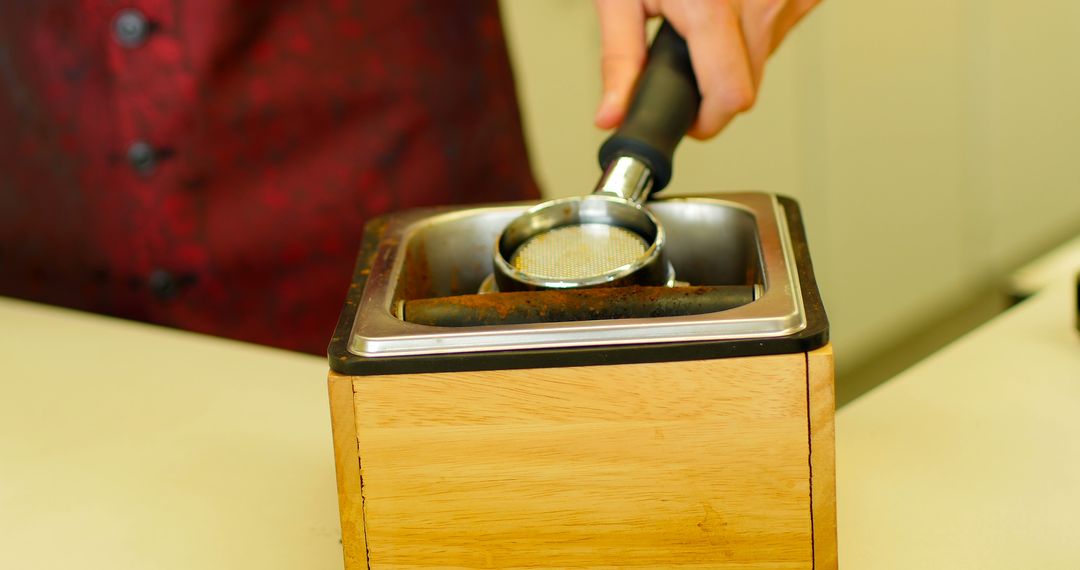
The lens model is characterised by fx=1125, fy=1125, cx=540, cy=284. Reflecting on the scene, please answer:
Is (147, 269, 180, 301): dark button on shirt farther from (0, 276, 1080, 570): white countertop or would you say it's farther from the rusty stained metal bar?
the rusty stained metal bar

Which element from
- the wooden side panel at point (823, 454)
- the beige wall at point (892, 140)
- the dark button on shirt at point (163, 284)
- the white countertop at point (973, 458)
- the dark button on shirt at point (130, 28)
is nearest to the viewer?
the wooden side panel at point (823, 454)

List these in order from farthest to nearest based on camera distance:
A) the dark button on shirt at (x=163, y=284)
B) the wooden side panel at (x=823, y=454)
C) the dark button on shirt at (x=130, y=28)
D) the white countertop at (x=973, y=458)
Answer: the dark button on shirt at (x=163, y=284), the dark button on shirt at (x=130, y=28), the white countertop at (x=973, y=458), the wooden side panel at (x=823, y=454)

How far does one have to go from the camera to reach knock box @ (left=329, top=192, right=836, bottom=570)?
532 millimetres

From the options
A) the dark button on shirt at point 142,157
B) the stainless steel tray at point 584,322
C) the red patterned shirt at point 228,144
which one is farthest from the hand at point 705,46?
the dark button on shirt at point 142,157

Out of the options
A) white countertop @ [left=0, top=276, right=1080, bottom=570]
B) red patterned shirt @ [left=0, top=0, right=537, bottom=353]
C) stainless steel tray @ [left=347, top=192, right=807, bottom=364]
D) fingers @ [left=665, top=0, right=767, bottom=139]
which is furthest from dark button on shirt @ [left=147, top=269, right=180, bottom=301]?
fingers @ [left=665, top=0, right=767, bottom=139]

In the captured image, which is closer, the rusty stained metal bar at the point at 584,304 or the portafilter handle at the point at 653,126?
the rusty stained metal bar at the point at 584,304

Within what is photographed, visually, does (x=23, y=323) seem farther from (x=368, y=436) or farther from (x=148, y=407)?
(x=368, y=436)

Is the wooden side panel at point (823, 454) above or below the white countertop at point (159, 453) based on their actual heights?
above

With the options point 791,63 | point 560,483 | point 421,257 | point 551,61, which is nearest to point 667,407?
point 560,483

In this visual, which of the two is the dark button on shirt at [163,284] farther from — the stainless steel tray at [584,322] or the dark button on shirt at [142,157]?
the stainless steel tray at [584,322]

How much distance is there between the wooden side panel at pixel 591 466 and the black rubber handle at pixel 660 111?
231 mm

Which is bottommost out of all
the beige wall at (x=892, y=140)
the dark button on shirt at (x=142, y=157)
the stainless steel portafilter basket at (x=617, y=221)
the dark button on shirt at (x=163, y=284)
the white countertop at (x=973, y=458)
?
the beige wall at (x=892, y=140)

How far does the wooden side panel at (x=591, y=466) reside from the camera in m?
0.54

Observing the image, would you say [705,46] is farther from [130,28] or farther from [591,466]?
[130,28]
